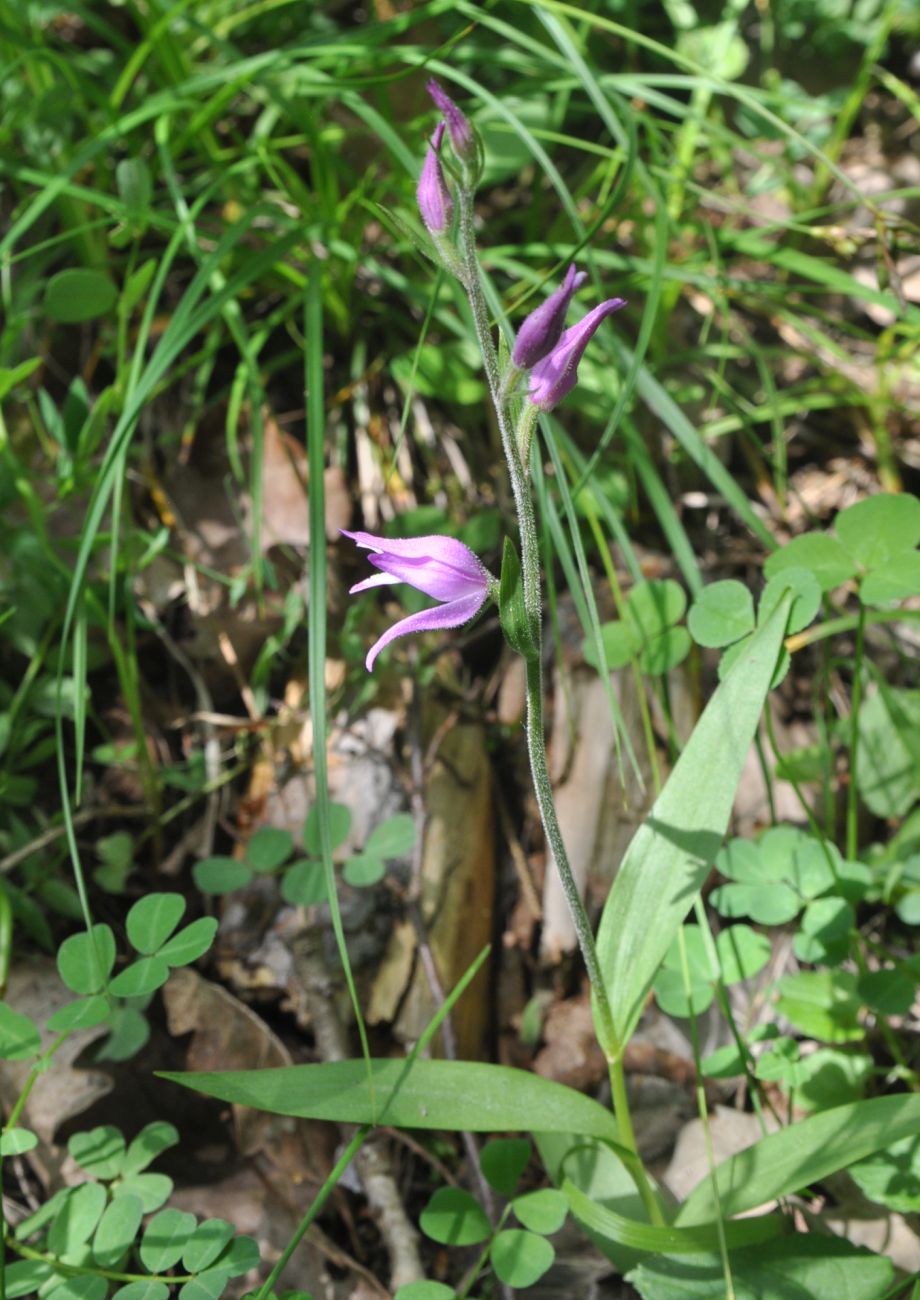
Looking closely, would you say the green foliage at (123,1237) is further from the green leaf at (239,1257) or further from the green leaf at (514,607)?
the green leaf at (514,607)

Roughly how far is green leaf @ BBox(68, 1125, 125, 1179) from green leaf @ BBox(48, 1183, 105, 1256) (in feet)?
0.22

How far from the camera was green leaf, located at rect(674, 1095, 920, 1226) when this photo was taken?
1260 millimetres

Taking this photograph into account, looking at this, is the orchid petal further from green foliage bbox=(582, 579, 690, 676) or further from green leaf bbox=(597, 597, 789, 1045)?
green foliage bbox=(582, 579, 690, 676)

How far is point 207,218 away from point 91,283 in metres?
0.57

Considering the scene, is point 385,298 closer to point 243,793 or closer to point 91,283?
point 91,283

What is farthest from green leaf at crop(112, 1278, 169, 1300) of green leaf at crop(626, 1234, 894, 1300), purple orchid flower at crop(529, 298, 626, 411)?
purple orchid flower at crop(529, 298, 626, 411)

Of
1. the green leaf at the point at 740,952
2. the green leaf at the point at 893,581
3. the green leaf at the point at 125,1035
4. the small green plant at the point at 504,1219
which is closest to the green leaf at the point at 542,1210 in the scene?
the small green plant at the point at 504,1219

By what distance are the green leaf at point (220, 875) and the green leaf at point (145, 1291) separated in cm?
64

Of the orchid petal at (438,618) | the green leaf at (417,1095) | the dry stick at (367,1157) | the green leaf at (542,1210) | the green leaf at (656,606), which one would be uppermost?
the orchid petal at (438,618)

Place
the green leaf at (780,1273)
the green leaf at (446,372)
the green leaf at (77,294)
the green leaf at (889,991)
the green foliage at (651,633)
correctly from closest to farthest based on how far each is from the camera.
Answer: the green leaf at (780,1273)
the green leaf at (889,991)
the green foliage at (651,633)
the green leaf at (77,294)
the green leaf at (446,372)

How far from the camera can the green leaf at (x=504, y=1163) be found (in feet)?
4.82

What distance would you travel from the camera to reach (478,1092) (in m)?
1.34

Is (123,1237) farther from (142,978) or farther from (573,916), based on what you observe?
(573,916)

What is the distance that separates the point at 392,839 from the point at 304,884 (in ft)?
0.54
